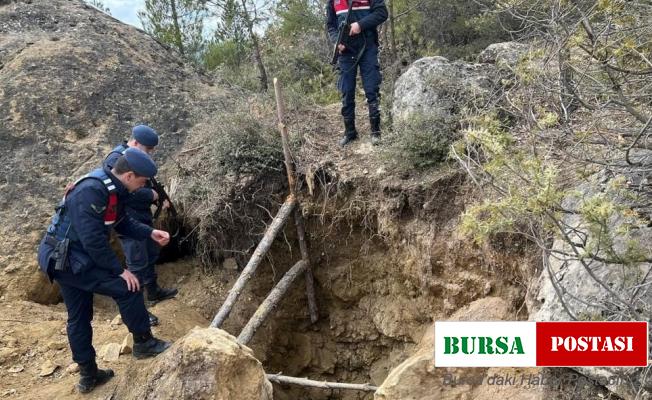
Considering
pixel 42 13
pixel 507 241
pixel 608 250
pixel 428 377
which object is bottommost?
pixel 428 377

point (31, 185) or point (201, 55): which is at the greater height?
point (201, 55)

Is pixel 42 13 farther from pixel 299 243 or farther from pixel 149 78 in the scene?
pixel 299 243

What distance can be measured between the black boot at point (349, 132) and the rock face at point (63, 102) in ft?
7.31

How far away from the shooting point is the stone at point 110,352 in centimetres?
471

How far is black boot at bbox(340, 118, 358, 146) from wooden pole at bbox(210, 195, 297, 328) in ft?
3.05

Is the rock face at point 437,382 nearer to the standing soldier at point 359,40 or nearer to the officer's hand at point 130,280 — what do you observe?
the officer's hand at point 130,280

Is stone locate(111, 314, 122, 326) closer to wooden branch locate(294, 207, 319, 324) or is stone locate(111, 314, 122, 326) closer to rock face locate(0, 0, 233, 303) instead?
rock face locate(0, 0, 233, 303)

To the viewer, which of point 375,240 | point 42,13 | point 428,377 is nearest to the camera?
point 428,377

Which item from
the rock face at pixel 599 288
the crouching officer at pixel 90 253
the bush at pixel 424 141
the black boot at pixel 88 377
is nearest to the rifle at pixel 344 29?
the bush at pixel 424 141

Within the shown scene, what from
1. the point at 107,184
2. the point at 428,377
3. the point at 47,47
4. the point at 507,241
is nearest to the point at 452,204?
the point at 507,241

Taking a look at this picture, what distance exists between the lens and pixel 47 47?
7914 mm

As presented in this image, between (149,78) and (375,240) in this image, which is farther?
(149,78)

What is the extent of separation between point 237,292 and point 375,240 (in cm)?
161

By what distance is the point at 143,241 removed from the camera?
17.5 feet
